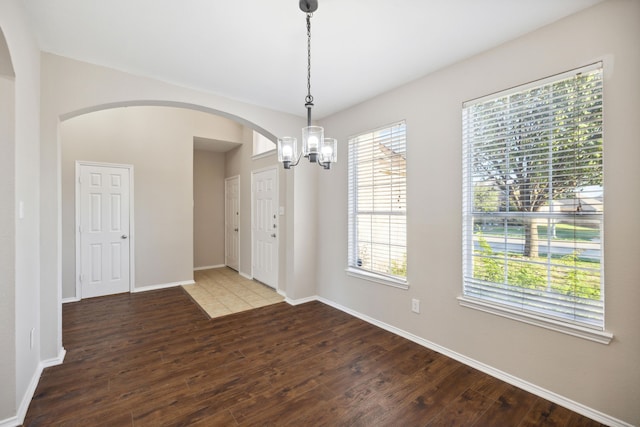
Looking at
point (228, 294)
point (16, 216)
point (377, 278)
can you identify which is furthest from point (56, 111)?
point (377, 278)

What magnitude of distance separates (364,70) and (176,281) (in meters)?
4.55

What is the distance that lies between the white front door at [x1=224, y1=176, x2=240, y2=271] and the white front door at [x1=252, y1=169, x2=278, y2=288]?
0.90m

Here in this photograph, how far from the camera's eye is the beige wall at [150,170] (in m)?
4.12

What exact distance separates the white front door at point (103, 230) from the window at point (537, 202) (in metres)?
4.91

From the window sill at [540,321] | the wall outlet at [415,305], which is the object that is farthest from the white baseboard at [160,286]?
the window sill at [540,321]

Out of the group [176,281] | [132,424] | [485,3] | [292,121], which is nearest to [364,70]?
[485,3]

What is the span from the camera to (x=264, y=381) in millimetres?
2223

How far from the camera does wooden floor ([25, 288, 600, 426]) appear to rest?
6.03 feet

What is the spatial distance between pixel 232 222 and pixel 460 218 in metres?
4.95

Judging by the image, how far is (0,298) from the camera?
1650 mm

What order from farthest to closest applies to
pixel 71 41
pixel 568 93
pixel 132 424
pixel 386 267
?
pixel 386 267 → pixel 71 41 → pixel 568 93 → pixel 132 424

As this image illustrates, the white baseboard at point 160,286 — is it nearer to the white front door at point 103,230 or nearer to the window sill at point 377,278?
the white front door at point 103,230

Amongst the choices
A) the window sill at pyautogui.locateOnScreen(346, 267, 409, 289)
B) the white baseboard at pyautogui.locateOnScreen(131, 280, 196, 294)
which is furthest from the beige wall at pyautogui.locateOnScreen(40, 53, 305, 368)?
the window sill at pyautogui.locateOnScreen(346, 267, 409, 289)

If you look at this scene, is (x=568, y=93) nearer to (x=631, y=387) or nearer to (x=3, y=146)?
(x=631, y=387)
